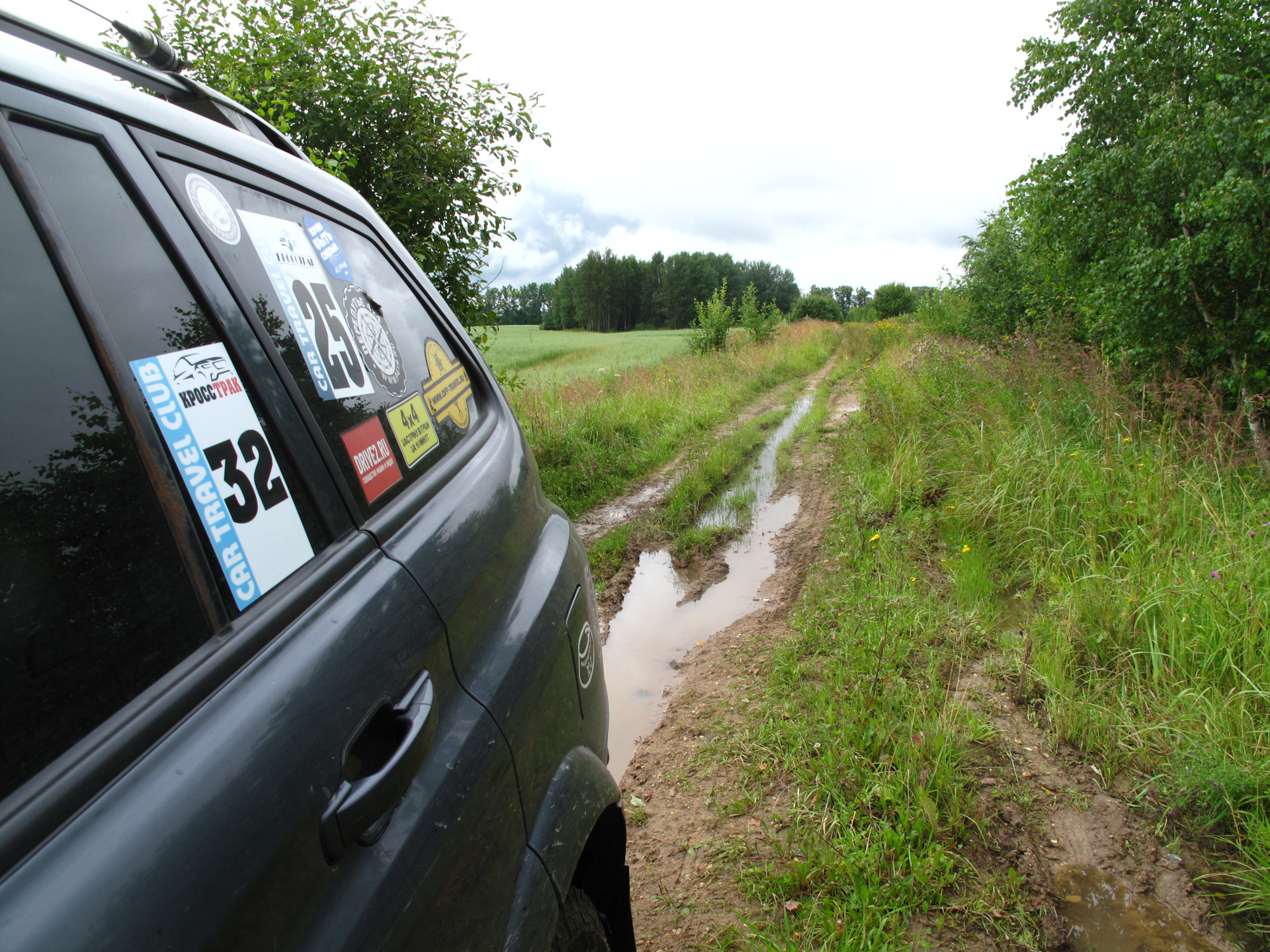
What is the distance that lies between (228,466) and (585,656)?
0.96m

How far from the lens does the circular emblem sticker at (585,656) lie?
5.12 feet

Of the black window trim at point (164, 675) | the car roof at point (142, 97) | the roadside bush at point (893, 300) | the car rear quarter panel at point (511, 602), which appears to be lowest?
the roadside bush at point (893, 300)

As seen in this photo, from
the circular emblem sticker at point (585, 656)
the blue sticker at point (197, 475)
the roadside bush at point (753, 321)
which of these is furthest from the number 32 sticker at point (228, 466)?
the roadside bush at point (753, 321)

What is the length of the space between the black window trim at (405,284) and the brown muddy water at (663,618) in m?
1.60

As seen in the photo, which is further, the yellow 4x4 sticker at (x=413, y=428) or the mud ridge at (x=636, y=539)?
the mud ridge at (x=636, y=539)

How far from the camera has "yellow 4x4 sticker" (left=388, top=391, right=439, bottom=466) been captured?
134 centimetres

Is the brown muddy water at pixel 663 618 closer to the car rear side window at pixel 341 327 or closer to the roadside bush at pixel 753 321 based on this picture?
the car rear side window at pixel 341 327

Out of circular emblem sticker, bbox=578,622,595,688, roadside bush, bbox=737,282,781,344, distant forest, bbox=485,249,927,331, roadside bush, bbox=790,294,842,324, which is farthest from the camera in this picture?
distant forest, bbox=485,249,927,331

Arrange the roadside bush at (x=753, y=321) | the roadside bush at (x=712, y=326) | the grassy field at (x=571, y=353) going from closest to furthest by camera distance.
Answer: the roadside bush at (x=712, y=326) → the roadside bush at (x=753, y=321) → the grassy field at (x=571, y=353)

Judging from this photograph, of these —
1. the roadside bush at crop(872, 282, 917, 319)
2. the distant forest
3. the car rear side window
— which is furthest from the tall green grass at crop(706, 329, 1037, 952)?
the distant forest

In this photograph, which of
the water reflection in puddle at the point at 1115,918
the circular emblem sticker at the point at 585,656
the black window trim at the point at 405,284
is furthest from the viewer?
the water reflection in puddle at the point at 1115,918

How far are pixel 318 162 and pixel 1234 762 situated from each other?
5495mm

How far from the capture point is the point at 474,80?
5.06 metres

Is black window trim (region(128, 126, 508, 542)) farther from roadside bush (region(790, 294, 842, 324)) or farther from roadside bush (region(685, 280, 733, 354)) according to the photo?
roadside bush (region(790, 294, 842, 324))
